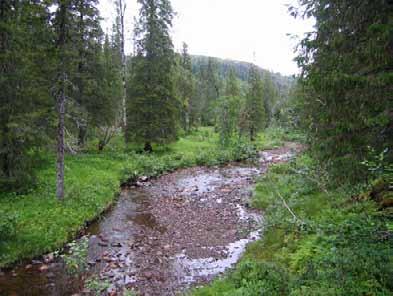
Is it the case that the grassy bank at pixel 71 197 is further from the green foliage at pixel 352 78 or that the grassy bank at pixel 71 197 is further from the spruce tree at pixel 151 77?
the green foliage at pixel 352 78

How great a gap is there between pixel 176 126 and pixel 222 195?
38.8 feet

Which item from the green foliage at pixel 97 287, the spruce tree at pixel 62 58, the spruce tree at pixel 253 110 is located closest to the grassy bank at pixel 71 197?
the spruce tree at pixel 62 58

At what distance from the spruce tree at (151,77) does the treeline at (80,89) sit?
8 centimetres

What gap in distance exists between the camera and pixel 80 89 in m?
22.8

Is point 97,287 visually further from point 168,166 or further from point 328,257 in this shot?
point 168,166

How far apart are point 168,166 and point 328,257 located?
1878 centimetres

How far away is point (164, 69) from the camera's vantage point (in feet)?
86.9

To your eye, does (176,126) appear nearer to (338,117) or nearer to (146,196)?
(146,196)

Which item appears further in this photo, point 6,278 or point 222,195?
point 222,195

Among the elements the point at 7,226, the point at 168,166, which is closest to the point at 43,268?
the point at 7,226

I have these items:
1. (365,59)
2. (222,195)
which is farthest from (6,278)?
(222,195)

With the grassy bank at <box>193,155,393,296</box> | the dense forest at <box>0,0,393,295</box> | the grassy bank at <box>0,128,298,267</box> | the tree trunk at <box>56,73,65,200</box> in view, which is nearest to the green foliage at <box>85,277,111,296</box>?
the dense forest at <box>0,0,393,295</box>

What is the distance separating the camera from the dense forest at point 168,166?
6148 millimetres

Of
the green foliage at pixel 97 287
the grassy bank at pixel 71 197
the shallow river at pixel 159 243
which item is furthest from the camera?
the grassy bank at pixel 71 197
